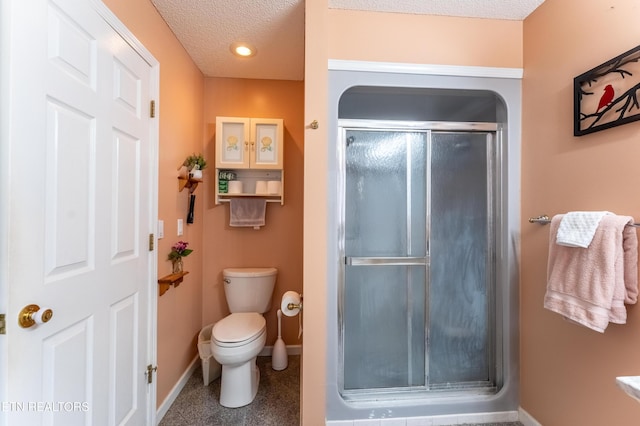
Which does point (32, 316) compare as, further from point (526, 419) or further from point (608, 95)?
point (526, 419)

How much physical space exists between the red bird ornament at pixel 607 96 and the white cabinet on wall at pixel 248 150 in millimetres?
1909

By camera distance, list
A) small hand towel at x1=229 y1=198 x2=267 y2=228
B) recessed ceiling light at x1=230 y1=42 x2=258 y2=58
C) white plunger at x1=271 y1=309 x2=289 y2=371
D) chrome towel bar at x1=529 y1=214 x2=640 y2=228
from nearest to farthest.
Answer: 1. chrome towel bar at x1=529 y1=214 x2=640 y2=228
2. recessed ceiling light at x1=230 y1=42 x2=258 y2=58
3. white plunger at x1=271 y1=309 x2=289 y2=371
4. small hand towel at x1=229 y1=198 x2=267 y2=228

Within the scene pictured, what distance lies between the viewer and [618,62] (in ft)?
3.84

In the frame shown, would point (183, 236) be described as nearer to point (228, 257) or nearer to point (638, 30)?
point (228, 257)

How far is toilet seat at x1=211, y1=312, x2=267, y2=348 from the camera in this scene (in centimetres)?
174

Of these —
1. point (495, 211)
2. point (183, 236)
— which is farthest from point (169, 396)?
point (495, 211)

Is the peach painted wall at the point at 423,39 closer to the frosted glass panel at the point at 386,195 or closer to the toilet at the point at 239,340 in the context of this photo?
the frosted glass panel at the point at 386,195

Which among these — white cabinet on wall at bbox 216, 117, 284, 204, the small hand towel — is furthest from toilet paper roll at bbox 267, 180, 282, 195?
the small hand towel

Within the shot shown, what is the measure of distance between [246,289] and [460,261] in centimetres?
165

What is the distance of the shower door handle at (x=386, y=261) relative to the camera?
5.82 ft

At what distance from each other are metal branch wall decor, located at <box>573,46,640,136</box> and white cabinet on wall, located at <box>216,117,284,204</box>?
6.08ft

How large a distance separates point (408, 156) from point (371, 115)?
2.21 ft

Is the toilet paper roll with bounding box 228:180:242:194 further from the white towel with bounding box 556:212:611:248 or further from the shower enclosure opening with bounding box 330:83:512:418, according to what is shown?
the white towel with bounding box 556:212:611:248

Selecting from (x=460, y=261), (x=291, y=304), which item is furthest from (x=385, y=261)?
(x=291, y=304)
